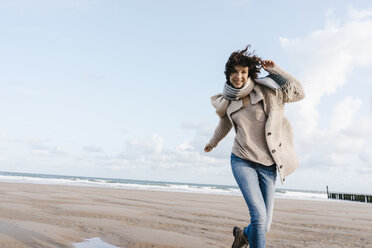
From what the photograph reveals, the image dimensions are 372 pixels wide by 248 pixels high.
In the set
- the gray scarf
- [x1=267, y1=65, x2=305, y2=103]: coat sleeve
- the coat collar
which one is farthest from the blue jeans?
[x1=267, y1=65, x2=305, y2=103]: coat sleeve

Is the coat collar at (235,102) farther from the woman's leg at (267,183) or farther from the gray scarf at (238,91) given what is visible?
the woman's leg at (267,183)

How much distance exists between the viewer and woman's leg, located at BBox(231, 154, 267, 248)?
130 inches

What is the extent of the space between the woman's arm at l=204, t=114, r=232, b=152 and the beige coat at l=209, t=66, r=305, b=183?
380mm

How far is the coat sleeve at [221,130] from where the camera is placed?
4102 millimetres

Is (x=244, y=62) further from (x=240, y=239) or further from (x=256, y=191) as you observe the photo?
(x=240, y=239)

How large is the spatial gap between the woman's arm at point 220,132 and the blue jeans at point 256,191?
55 cm

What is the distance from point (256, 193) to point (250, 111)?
0.88 m

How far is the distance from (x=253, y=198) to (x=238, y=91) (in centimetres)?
113

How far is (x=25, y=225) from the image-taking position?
17.9 feet

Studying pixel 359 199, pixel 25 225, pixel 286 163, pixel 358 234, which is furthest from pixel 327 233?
pixel 359 199

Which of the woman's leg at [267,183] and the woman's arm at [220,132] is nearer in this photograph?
the woman's leg at [267,183]

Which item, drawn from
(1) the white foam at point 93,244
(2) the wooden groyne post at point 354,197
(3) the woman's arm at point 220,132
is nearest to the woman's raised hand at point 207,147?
(3) the woman's arm at point 220,132

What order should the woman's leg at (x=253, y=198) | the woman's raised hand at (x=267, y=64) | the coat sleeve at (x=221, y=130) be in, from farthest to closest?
the coat sleeve at (x=221, y=130) → the woman's raised hand at (x=267, y=64) → the woman's leg at (x=253, y=198)

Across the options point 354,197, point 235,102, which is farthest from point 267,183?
point 354,197
